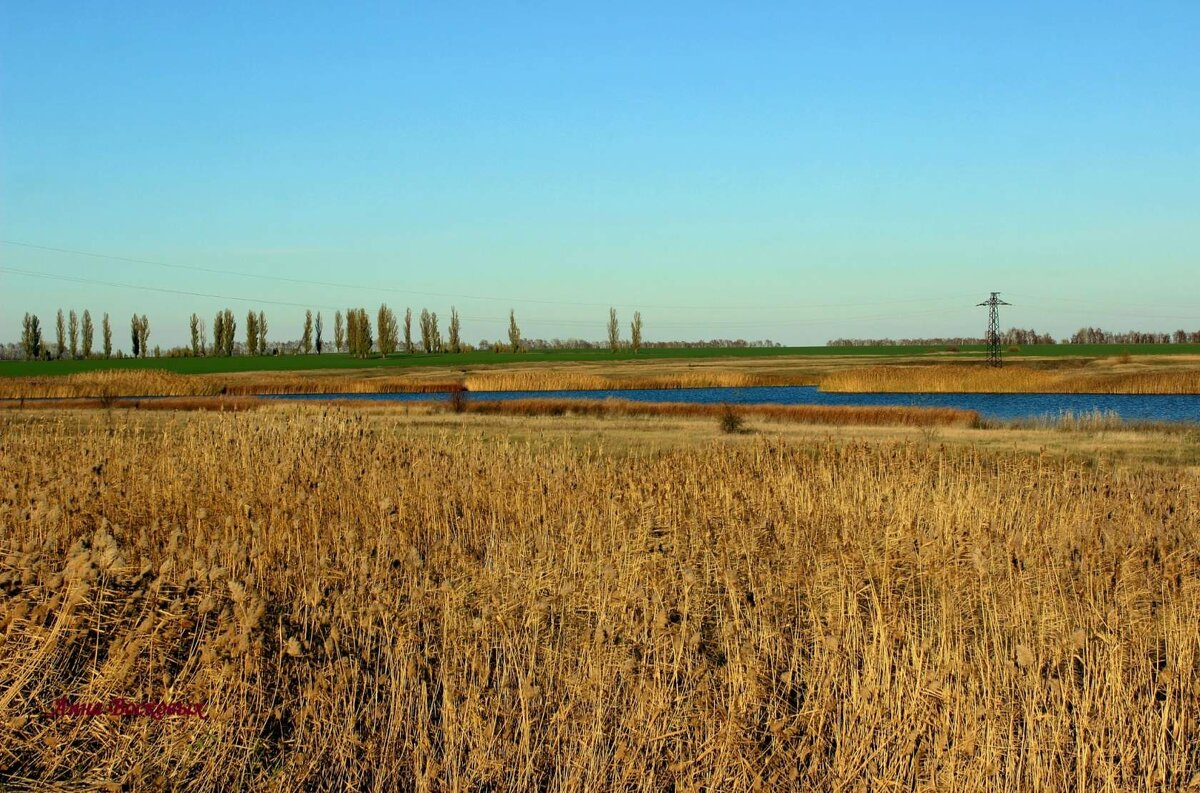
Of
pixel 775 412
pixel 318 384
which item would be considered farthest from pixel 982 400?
pixel 318 384

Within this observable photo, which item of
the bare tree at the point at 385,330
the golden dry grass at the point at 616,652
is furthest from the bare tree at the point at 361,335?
the golden dry grass at the point at 616,652

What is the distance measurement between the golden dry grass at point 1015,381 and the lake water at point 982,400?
1628 mm

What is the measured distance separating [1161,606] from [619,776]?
508cm

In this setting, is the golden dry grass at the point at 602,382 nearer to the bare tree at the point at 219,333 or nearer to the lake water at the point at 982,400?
the lake water at the point at 982,400

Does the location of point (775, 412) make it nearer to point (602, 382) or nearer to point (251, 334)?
point (602, 382)

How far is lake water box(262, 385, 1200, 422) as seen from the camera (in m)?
38.3

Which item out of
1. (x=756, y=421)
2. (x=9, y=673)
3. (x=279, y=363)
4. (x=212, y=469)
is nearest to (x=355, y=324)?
(x=279, y=363)

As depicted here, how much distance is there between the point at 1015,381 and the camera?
53.7 metres

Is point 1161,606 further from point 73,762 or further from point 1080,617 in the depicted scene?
point 73,762

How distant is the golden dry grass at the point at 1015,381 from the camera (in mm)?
51531

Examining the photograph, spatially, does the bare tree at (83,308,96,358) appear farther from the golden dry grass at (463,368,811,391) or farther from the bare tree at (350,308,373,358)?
the golden dry grass at (463,368,811,391)

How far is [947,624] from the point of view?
6.62 metres

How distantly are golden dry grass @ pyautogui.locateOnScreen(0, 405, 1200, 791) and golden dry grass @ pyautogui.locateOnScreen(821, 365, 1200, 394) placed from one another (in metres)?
45.8

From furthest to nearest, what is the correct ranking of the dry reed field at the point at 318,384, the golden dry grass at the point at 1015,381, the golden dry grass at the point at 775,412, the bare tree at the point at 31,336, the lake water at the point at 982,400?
the bare tree at the point at 31,336 → the dry reed field at the point at 318,384 → the golden dry grass at the point at 1015,381 → the lake water at the point at 982,400 → the golden dry grass at the point at 775,412
